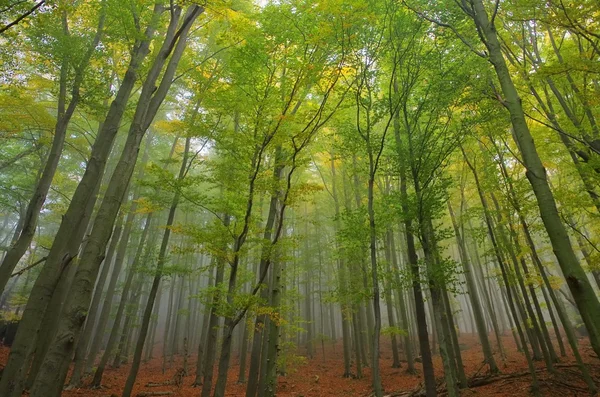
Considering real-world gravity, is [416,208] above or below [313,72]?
below

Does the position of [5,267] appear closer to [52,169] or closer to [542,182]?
[52,169]

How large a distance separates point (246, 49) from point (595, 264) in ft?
31.8

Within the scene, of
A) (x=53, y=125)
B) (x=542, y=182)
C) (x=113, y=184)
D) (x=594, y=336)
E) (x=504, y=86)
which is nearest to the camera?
(x=594, y=336)

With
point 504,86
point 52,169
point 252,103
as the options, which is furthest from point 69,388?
point 504,86

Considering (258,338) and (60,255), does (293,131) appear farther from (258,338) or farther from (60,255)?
(60,255)

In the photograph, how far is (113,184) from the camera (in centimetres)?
478

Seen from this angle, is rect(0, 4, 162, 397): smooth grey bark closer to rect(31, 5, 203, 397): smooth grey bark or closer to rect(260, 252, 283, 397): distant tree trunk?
rect(31, 5, 203, 397): smooth grey bark

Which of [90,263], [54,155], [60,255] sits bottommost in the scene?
[90,263]

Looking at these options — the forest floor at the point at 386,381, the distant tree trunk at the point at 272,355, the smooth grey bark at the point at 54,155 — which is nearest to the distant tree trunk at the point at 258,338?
the distant tree trunk at the point at 272,355

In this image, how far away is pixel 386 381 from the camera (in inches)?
478

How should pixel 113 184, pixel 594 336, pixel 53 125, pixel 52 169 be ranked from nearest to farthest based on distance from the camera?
pixel 594 336 < pixel 113 184 < pixel 52 169 < pixel 53 125

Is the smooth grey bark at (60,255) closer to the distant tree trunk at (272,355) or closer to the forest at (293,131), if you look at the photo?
the forest at (293,131)

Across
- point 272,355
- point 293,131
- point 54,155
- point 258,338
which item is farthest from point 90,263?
point 293,131

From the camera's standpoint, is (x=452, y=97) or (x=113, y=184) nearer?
(x=113, y=184)
